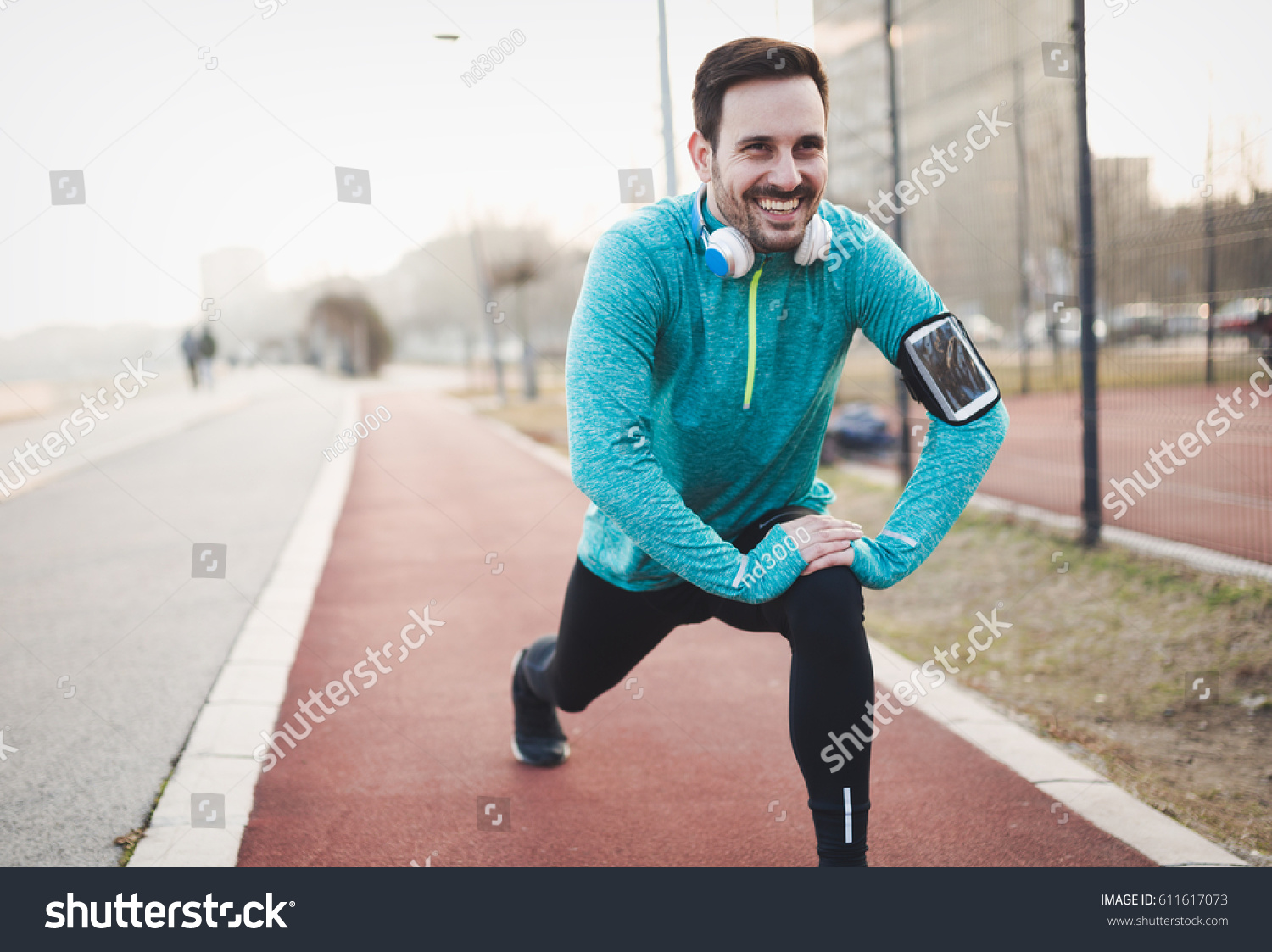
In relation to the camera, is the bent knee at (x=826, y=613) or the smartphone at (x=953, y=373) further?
the smartphone at (x=953, y=373)

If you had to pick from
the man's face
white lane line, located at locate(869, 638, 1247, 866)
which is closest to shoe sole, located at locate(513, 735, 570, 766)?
white lane line, located at locate(869, 638, 1247, 866)

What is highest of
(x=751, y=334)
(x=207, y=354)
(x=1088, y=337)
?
(x=751, y=334)

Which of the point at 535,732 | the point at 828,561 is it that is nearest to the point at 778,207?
the point at 828,561

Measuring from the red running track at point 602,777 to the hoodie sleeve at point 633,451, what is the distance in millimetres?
1068

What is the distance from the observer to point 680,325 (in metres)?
1.81

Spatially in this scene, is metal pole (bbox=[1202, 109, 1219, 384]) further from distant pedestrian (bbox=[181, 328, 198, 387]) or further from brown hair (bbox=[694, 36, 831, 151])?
distant pedestrian (bbox=[181, 328, 198, 387])

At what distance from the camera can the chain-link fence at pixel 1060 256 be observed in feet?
14.6

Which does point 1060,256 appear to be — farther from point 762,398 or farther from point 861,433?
point 762,398

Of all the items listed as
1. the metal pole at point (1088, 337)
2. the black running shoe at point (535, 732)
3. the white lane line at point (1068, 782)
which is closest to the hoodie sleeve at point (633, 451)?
the white lane line at point (1068, 782)

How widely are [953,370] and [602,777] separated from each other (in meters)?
1.74

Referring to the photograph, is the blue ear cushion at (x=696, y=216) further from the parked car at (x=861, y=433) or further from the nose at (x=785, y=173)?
the parked car at (x=861, y=433)

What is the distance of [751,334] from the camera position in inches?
71.5

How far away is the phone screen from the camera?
5.85 feet
